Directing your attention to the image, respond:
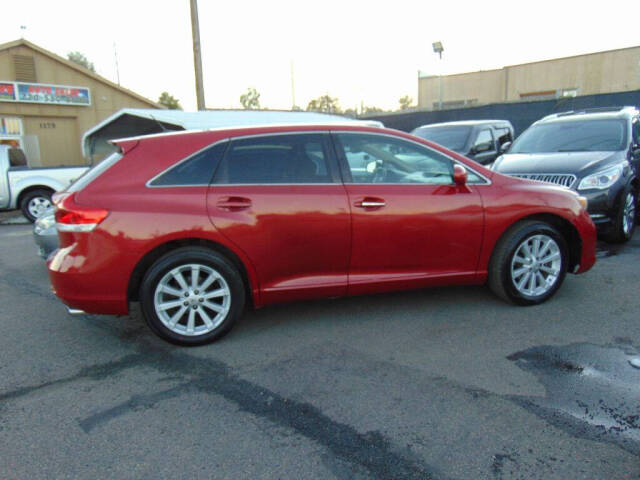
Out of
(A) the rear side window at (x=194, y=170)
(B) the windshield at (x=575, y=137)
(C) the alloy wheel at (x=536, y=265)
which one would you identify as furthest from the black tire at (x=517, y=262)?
(B) the windshield at (x=575, y=137)

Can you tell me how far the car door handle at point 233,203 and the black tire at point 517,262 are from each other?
7.36 feet

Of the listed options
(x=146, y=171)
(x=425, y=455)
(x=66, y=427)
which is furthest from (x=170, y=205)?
(x=425, y=455)

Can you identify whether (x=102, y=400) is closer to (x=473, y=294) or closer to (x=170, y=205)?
(x=170, y=205)

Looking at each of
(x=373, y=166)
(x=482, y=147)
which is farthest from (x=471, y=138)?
(x=373, y=166)

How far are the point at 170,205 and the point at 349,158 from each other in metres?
1.49

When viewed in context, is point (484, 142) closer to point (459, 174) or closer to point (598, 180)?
point (598, 180)

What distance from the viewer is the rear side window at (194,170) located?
3.81m

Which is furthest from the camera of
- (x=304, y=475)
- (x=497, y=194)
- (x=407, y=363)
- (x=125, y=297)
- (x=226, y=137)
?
(x=497, y=194)

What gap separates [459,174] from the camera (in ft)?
13.7

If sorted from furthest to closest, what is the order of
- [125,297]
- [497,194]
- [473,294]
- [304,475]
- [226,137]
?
[473,294], [497,194], [226,137], [125,297], [304,475]

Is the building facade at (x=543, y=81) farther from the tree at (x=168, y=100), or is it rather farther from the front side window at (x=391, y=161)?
the tree at (x=168, y=100)

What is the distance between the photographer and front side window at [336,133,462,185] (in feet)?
13.7

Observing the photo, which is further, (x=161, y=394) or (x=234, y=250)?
(x=234, y=250)

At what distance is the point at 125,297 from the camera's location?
375 cm
